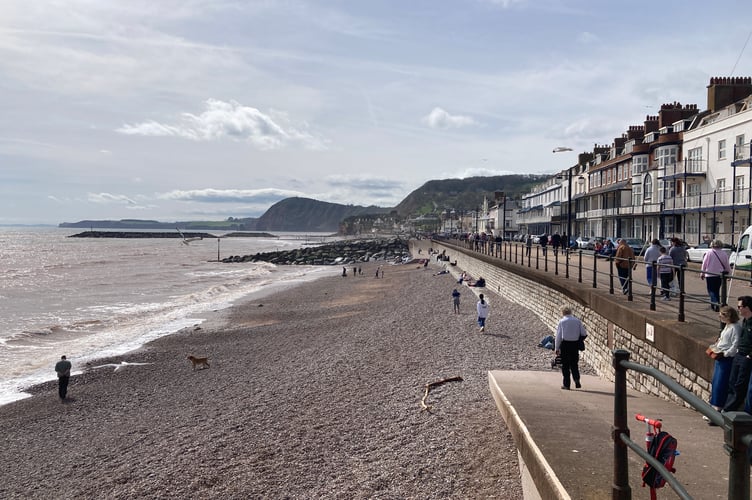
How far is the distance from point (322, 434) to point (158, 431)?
361 cm

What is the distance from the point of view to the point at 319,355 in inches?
637

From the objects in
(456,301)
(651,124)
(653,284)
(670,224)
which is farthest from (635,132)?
(653,284)

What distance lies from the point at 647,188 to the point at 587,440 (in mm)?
37541

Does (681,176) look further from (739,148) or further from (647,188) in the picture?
(647,188)

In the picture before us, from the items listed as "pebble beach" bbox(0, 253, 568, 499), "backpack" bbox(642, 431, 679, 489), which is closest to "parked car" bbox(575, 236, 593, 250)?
"pebble beach" bbox(0, 253, 568, 499)

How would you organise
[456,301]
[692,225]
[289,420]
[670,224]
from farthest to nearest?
[670,224], [692,225], [456,301], [289,420]

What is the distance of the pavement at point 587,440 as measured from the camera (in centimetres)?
464

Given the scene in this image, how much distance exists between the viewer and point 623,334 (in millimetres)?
9914

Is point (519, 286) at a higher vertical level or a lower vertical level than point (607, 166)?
lower

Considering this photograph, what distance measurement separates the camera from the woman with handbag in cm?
572

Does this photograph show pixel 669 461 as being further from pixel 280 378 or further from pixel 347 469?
pixel 280 378

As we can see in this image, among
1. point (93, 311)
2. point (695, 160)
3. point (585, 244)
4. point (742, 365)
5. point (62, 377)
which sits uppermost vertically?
point (695, 160)

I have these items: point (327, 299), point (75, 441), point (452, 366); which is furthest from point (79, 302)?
point (452, 366)

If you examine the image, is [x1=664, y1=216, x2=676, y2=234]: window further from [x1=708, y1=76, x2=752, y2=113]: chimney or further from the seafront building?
[x1=708, y1=76, x2=752, y2=113]: chimney
